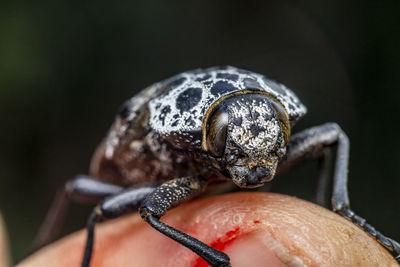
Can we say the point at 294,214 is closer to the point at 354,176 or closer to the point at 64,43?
the point at 354,176

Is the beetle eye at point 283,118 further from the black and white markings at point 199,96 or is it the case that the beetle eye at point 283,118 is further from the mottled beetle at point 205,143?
the black and white markings at point 199,96

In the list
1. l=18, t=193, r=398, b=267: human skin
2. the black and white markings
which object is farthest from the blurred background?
l=18, t=193, r=398, b=267: human skin

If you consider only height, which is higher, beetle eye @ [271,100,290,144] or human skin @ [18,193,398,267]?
beetle eye @ [271,100,290,144]

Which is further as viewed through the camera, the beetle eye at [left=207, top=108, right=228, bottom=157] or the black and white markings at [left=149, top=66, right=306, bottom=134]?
the black and white markings at [left=149, top=66, right=306, bottom=134]

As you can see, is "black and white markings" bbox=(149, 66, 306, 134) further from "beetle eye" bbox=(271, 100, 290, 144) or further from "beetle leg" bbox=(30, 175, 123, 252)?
"beetle leg" bbox=(30, 175, 123, 252)

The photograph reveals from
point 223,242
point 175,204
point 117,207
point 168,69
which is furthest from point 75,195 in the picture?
point 168,69

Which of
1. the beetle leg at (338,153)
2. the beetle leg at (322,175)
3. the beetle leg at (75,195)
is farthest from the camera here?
the beetle leg at (75,195)

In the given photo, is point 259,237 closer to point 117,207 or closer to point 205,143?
point 205,143

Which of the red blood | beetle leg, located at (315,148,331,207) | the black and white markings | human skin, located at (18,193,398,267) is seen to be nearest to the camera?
human skin, located at (18,193,398,267)

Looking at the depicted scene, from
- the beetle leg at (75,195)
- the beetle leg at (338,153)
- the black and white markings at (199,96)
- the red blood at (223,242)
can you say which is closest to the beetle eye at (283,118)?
the black and white markings at (199,96)
